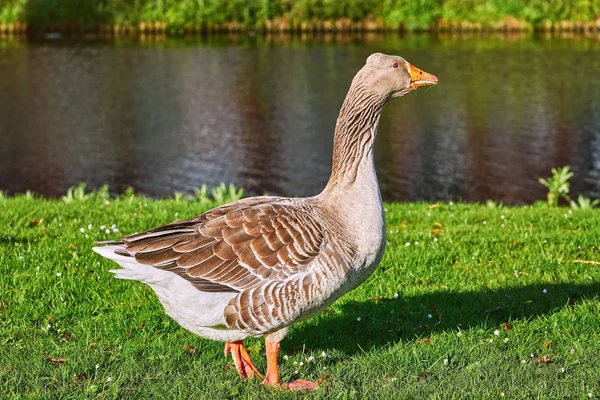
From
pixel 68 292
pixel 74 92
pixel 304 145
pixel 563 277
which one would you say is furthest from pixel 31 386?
pixel 74 92

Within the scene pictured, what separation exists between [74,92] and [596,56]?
24.7 m

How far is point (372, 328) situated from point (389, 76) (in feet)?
6.85

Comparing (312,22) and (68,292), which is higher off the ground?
(312,22)

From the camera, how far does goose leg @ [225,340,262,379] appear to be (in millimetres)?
5367

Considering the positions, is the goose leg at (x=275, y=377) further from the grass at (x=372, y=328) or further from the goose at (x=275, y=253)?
the grass at (x=372, y=328)

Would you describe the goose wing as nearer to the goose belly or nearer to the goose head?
the goose belly

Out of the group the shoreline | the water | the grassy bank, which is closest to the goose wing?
the water

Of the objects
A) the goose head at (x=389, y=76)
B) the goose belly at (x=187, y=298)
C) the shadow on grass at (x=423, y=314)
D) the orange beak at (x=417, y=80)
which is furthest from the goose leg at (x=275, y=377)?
the orange beak at (x=417, y=80)

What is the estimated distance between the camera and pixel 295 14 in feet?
171

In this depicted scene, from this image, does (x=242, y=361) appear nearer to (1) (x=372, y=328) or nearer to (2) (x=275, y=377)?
(2) (x=275, y=377)

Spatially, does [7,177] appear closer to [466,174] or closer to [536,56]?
[466,174]

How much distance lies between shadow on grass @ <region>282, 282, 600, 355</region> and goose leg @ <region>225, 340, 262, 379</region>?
618 millimetres

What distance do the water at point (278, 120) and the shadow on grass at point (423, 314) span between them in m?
11.9

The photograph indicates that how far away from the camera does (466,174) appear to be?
68.5ft
